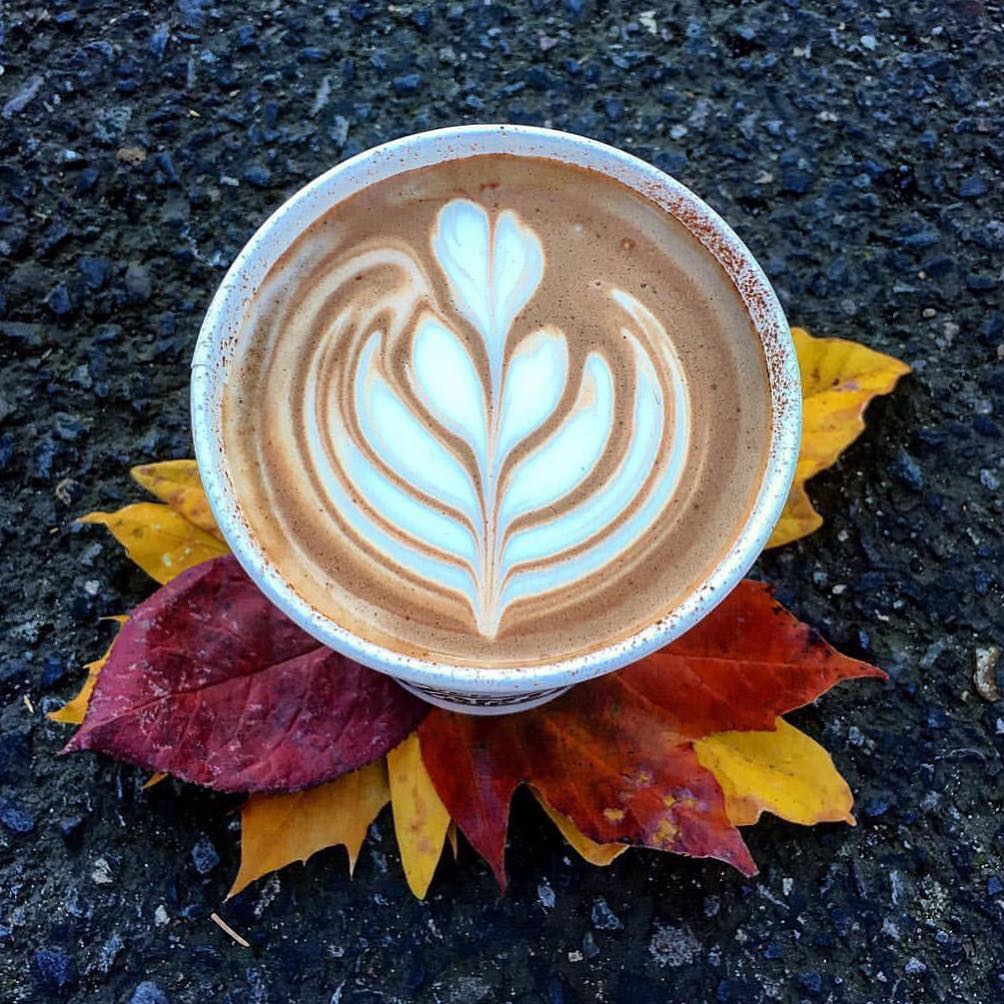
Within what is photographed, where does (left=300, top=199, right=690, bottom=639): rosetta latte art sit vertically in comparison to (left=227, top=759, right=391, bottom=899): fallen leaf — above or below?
above

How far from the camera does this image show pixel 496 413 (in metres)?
1.36

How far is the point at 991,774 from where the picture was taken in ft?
5.54

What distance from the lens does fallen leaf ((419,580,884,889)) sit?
4.85 ft

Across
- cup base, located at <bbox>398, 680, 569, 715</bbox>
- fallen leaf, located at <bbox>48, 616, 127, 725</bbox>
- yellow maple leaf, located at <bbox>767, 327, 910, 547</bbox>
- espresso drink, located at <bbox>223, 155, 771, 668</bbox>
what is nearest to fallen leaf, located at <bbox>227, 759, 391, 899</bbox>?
cup base, located at <bbox>398, 680, 569, 715</bbox>

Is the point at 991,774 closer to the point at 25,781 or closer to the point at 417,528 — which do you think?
the point at 417,528

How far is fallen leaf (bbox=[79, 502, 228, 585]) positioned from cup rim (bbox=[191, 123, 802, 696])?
390 mm

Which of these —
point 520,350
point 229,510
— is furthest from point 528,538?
point 229,510

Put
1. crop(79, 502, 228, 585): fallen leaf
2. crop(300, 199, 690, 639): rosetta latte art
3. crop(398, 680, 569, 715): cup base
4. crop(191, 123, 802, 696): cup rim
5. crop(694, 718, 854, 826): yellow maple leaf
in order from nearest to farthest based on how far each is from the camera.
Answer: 1. crop(191, 123, 802, 696): cup rim
2. crop(300, 199, 690, 639): rosetta latte art
3. crop(398, 680, 569, 715): cup base
4. crop(694, 718, 854, 826): yellow maple leaf
5. crop(79, 502, 228, 585): fallen leaf

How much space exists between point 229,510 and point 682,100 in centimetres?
124

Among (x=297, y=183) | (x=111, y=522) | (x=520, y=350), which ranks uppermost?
(x=520, y=350)

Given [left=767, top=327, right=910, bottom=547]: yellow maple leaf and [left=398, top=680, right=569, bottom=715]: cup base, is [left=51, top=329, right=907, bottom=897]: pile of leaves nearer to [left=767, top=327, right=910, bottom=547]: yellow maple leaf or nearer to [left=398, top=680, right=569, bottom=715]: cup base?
[left=398, top=680, right=569, bottom=715]: cup base

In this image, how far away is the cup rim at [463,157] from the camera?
46.7 inches

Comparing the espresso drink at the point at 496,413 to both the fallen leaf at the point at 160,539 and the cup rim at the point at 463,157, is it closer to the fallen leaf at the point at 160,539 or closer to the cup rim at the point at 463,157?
the cup rim at the point at 463,157

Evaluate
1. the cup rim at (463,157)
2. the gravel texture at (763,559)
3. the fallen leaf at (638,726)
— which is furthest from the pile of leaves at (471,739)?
the cup rim at (463,157)
